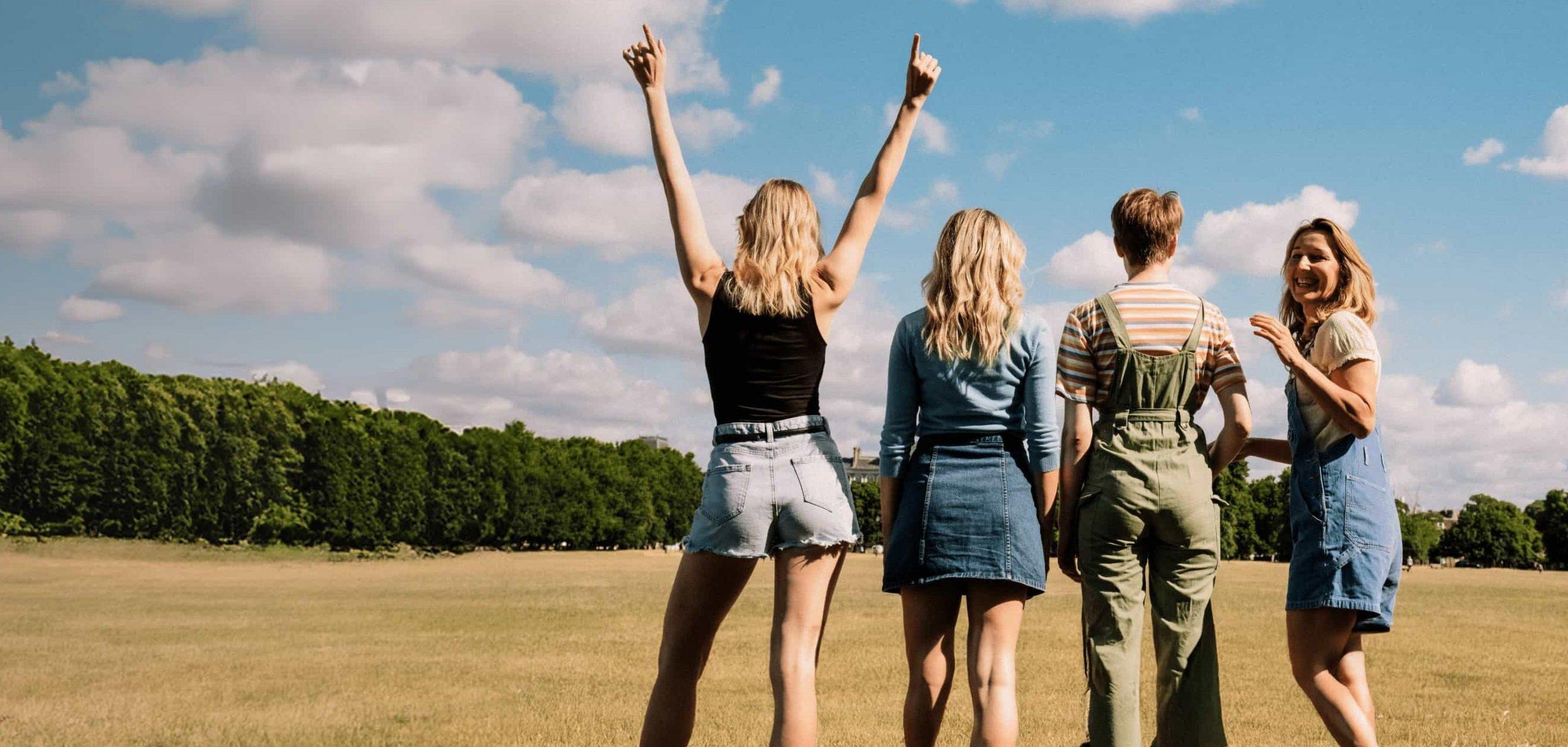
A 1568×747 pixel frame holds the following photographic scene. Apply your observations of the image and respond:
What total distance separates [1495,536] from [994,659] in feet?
429

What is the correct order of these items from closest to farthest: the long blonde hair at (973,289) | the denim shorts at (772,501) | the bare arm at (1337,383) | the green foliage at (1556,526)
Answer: the denim shorts at (772,501) < the long blonde hair at (973,289) < the bare arm at (1337,383) < the green foliage at (1556,526)

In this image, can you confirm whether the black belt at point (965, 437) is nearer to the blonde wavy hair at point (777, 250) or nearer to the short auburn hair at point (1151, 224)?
the blonde wavy hair at point (777, 250)

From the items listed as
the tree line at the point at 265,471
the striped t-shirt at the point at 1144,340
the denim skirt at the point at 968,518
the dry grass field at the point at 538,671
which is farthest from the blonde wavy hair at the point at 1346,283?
the tree line at the point at 265,471

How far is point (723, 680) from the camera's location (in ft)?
38.2

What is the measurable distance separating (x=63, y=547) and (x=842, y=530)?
6001cm

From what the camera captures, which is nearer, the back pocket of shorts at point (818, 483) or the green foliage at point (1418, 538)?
the back pocket of shorts at point (818, 483)

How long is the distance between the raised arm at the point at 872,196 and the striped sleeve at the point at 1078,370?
112 cm

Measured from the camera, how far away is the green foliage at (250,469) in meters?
58.3

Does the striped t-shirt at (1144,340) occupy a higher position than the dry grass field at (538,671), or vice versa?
the striped t-shirt at (1144,340)

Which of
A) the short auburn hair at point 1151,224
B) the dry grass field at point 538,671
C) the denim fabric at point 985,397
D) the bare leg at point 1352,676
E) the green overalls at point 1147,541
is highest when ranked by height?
the short auburn hair at point 1151,224

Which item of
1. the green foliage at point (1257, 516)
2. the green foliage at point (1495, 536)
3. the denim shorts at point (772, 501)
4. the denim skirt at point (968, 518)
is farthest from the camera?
the green foliage at point (1495, 536)

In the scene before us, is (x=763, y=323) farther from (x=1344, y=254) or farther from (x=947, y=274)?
(x=1344, y=254)

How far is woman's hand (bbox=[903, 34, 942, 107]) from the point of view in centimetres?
476

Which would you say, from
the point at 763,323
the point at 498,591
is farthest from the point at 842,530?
the point at 498,591
